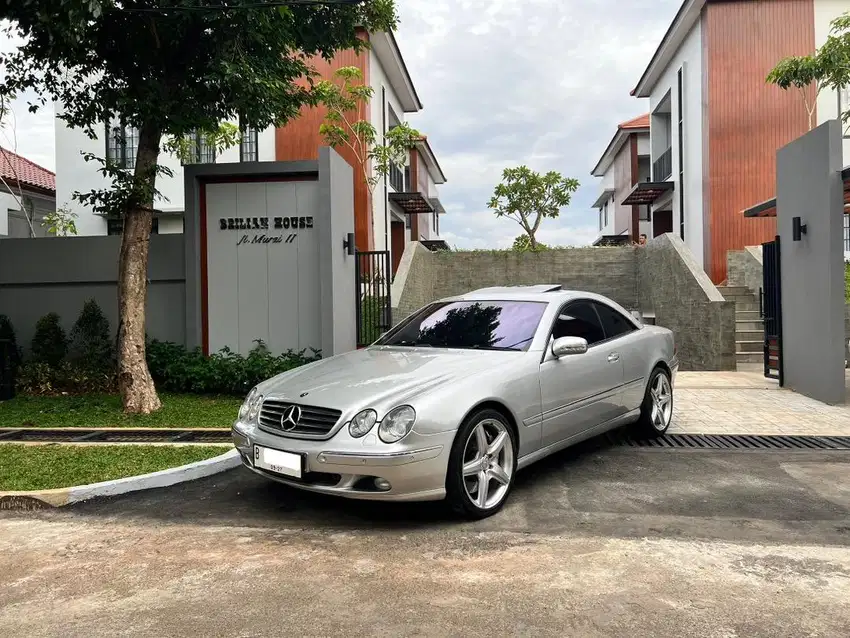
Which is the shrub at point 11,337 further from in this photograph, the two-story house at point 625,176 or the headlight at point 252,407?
the two-story house at point 625,176

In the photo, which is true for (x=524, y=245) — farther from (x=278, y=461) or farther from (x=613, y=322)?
(x=278, y=461)

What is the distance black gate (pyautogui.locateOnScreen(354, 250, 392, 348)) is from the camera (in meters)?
10.1

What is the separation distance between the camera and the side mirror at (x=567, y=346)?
493cm

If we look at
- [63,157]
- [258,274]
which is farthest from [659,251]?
[63,157]

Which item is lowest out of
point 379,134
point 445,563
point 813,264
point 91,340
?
point 445,563

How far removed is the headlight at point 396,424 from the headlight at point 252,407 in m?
1.08

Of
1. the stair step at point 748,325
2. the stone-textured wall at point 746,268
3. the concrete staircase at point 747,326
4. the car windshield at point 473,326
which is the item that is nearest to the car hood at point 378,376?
the car windshield at point 473,326

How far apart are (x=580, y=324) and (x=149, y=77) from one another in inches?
228

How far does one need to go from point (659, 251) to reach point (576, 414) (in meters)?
13.1

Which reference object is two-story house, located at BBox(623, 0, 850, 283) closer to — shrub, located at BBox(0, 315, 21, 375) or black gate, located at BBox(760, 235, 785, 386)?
black gate, located at BBox(760, 235, 785, 386)

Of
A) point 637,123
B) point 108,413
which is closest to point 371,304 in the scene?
point 108,413

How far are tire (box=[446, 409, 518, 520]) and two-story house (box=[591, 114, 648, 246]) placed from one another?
76.5 feet

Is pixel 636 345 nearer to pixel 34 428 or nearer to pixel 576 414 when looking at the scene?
pixel 576 414

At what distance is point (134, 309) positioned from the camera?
775cm
